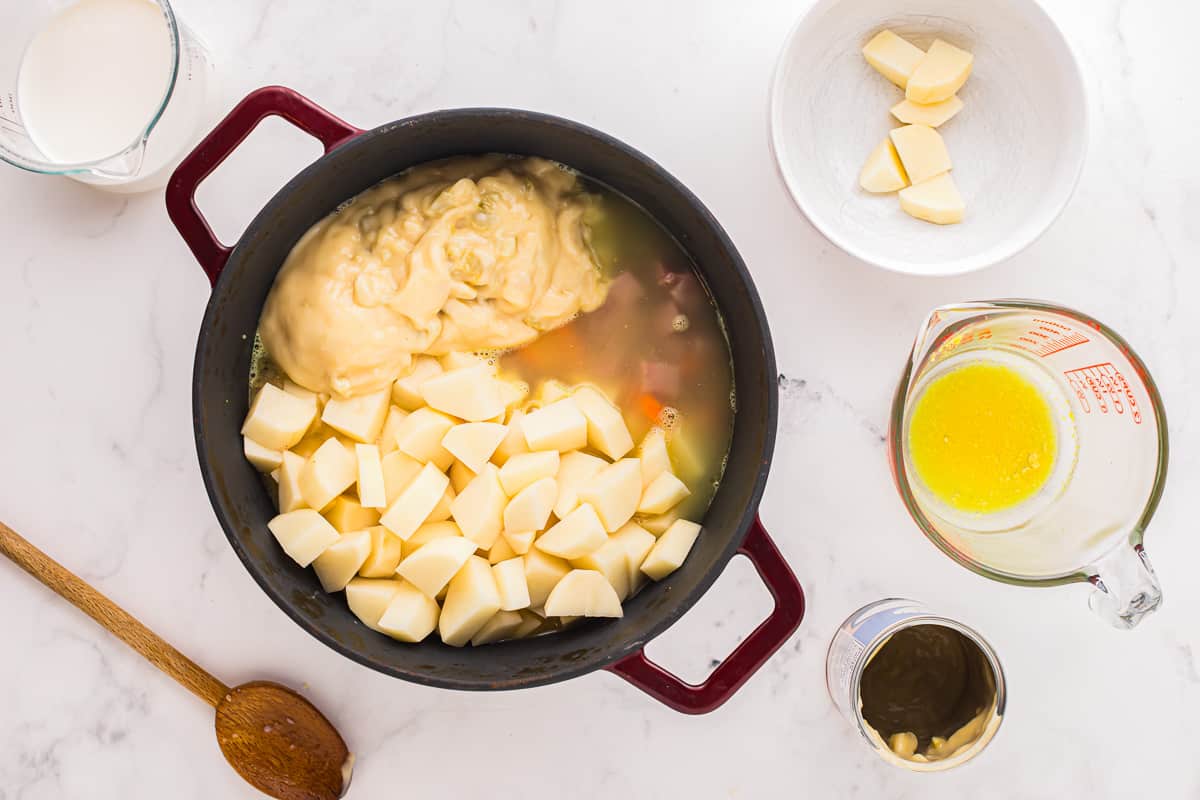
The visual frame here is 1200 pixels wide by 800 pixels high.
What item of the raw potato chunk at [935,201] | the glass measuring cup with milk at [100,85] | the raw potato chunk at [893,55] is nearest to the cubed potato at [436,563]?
the glass measuring cup with milk at [100,85]

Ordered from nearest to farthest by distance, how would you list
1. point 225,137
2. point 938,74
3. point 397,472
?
1. point 225,137
2. point 397,472
3. point 938,74

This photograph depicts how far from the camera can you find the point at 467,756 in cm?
156

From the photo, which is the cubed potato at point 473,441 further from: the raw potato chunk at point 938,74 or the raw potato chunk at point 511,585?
the raw potato chunk at point 938,74

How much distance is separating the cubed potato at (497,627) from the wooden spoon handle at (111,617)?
0.44 m

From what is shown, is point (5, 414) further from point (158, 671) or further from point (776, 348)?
point (776, 348)

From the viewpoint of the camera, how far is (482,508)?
4.40ft

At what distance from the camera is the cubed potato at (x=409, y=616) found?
132 centimetres

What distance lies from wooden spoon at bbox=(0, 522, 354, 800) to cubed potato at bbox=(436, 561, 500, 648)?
Answer: 0.32m

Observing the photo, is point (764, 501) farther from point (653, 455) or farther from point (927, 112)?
point (927, 112)

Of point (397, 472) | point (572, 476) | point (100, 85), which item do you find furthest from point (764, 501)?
point (100, 85)

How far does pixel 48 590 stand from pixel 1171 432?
1855mm

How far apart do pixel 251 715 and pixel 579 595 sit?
575 mm

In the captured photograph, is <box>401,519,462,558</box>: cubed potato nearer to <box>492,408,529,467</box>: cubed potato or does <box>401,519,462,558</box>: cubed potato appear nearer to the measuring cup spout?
<box>492,408,529,467</box>: cubed potato

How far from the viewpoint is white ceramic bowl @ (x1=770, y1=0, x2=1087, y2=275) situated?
4.70ft
